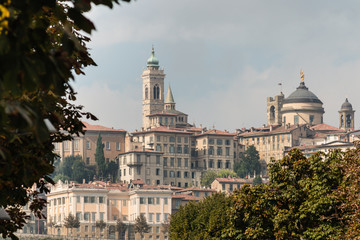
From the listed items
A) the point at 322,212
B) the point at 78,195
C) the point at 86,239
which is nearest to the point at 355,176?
the point at 322,212

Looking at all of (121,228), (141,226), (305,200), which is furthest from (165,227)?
(305,200)

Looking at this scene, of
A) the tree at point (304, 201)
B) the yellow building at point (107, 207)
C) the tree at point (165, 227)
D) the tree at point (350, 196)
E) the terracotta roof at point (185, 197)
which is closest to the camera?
the tree at point (350, 196)

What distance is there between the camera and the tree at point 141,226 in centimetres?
17662

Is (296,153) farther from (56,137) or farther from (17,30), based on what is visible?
(17,30)

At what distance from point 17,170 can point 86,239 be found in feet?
548

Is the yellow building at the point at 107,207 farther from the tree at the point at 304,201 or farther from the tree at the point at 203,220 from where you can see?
the tree at the point at 304,201

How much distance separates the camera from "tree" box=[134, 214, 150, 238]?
176625 mm

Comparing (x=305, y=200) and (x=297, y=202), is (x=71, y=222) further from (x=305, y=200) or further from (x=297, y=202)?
(x=305, y=200)

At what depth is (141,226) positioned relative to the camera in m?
177

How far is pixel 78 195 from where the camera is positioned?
185000 millimetres

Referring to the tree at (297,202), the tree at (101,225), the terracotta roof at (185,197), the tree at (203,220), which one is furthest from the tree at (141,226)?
the tree at (297,202)

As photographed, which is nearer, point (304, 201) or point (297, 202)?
point (304, 201)

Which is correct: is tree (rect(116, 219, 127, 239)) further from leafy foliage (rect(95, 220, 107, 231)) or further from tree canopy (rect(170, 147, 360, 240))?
tree canopy (rect(170, 147, 360, 240))

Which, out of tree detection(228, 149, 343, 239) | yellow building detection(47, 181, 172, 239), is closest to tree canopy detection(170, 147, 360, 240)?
tree detection(228, 149, 343, 239)
